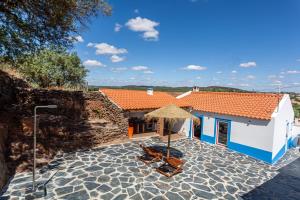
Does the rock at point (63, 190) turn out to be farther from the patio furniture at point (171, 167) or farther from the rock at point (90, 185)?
the patio furniture at point (171, 167)

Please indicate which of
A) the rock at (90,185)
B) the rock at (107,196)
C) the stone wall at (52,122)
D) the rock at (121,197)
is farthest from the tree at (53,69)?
the rock at (121,197)

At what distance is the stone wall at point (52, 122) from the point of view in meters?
10.0

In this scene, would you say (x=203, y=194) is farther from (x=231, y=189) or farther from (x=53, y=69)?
(x=53, y=69)

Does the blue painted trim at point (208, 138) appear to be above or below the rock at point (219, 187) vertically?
above

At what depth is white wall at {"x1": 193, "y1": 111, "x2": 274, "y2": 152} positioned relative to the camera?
12653mm

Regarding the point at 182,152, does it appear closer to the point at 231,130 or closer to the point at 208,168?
the point at 208,168

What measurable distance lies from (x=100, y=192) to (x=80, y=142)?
579 centimetres

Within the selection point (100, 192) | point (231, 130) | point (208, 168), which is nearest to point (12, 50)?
point (100, 192)

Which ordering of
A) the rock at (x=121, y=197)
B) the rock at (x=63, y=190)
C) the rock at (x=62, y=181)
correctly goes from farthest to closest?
A: 1. the rock at (x=62, y=181)
2. the rock at (x=63, y=190)
3. the rock at (x=121, y=197)

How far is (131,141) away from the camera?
48.6 ft

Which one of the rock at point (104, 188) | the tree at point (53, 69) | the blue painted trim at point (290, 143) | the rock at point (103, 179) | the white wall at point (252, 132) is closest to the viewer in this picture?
the rock at point (104, 188)

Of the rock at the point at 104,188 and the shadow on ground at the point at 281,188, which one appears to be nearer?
the rock at the point at 104,188

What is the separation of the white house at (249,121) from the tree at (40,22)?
11803 millimetres

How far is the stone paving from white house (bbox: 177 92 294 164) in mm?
1208
